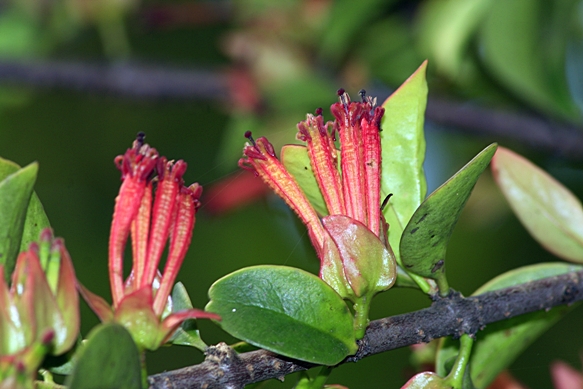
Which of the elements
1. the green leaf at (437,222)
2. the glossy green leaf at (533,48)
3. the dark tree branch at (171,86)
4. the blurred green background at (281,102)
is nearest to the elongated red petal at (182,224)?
the green leaf at (437,222)

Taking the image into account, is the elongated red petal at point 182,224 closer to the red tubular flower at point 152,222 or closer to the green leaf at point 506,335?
the red tubular flower at point 152,222

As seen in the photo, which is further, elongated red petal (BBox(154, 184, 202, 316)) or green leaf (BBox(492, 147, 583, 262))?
green leaf (BBox(492, 147, 583, 262))

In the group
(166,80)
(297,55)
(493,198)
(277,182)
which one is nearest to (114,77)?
(166,80)

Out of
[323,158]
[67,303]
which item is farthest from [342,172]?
[67,303]

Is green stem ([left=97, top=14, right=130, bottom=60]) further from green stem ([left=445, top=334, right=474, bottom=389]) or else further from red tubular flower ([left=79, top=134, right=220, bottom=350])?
green stem ([left=445, top=334, right=474, bottom=389])

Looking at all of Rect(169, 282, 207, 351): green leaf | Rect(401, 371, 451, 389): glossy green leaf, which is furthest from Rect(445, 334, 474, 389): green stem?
Rect(169, 282, 207, 351): green leaf

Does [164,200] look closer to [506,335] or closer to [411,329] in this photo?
[411,329]
